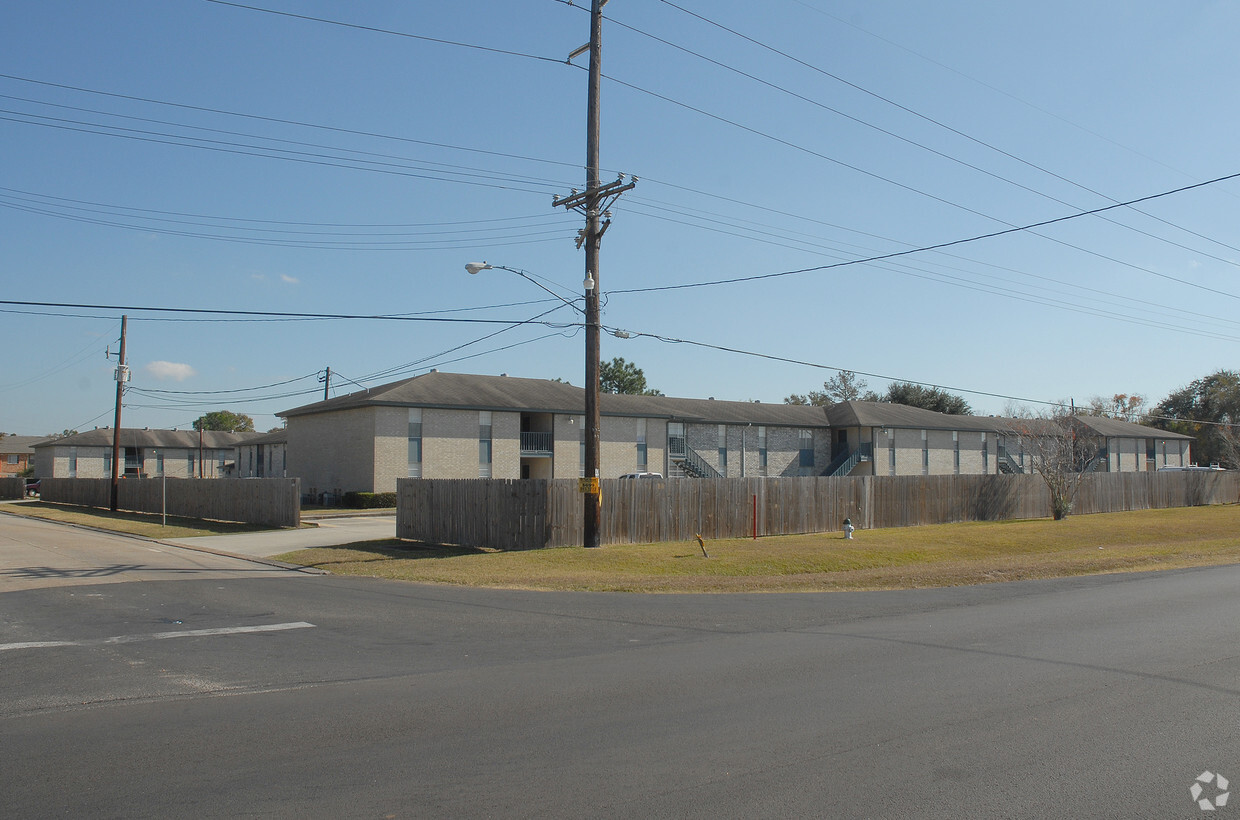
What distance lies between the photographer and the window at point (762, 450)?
56.8 metres

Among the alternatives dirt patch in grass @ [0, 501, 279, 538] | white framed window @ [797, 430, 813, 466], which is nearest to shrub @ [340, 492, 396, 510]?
dirt patch in grass @ [0, 501, 279, 538]

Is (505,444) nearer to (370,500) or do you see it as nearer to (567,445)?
(567,445)

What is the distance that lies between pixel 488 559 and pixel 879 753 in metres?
15.8

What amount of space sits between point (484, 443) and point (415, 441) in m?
3.87

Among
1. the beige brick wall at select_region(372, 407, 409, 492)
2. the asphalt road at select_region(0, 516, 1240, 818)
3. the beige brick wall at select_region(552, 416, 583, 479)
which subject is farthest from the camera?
the beige brick wall at select_region(552, 416, 583, 479)

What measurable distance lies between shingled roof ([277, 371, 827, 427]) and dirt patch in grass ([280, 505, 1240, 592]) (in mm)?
22312

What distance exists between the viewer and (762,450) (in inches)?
2250

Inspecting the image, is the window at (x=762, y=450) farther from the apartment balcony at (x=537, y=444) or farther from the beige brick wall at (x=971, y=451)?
the beige brick wall at (x=971, y=451)

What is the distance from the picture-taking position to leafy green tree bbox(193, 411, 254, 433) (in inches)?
5723

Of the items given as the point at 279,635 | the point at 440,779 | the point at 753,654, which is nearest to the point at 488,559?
the point at 279,635

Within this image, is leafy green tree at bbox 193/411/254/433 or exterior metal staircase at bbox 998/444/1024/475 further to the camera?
leafy green tree at bbox 193/411/254/433

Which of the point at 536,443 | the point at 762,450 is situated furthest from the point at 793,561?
the point at 762,450

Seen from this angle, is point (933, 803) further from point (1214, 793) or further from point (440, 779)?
point (440, 779)

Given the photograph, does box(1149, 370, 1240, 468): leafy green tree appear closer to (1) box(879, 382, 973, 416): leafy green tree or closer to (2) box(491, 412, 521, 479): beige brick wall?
(1) box(879, 382, 973, 416): leafy green tree
